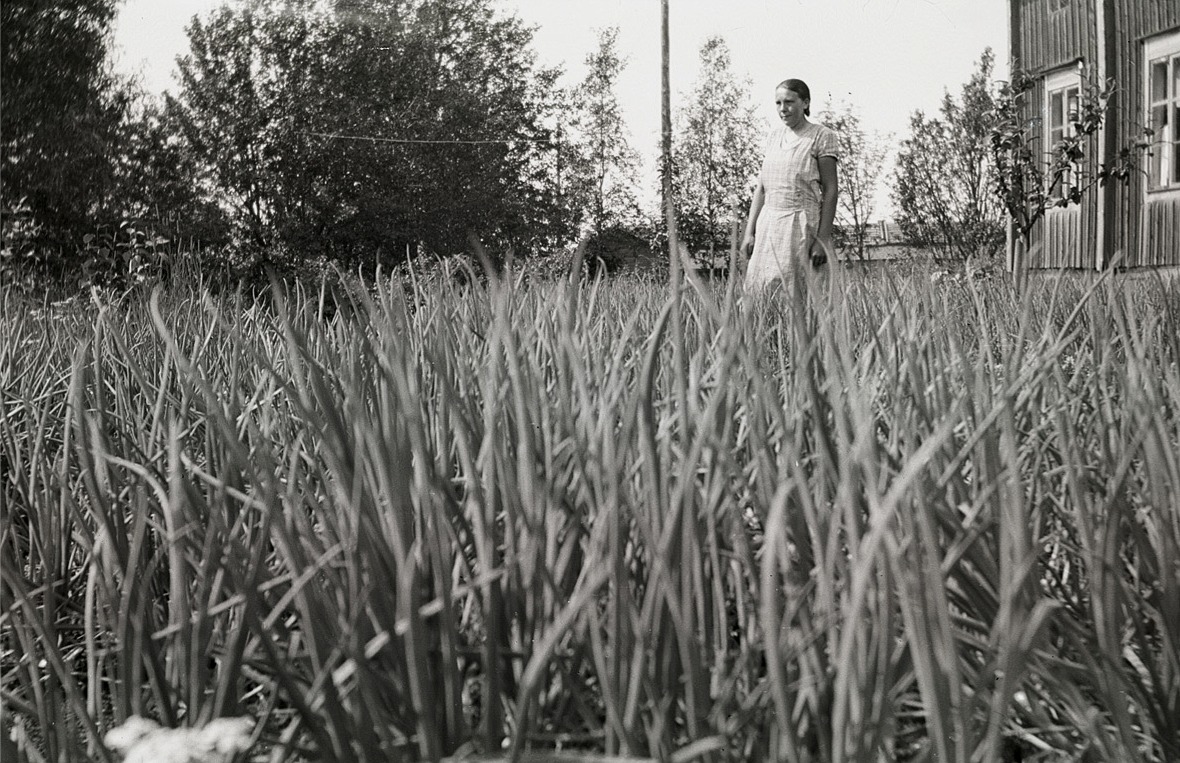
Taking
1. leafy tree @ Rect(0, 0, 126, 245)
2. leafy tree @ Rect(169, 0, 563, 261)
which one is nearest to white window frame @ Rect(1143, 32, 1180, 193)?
leafy tree @ Rect(0, 0, 126, 245)

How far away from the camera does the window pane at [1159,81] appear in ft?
31.3

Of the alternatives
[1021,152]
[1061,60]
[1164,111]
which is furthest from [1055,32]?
→ [1021,152]

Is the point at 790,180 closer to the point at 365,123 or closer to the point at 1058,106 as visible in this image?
the point at 1058,106

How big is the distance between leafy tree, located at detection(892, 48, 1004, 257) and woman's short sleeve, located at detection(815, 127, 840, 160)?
41.6 feet

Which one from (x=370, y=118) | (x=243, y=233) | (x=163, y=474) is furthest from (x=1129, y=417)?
(x=370, y=118)

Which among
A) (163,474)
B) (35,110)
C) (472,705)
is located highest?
(35,110)

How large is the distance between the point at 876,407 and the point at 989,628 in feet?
1.50

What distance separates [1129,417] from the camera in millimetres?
979

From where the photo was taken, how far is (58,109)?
1241cm

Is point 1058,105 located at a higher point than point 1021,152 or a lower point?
higher

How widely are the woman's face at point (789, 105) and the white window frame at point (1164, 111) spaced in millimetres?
5982

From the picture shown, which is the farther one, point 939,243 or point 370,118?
point 370,118

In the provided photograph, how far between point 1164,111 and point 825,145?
20.8 ft

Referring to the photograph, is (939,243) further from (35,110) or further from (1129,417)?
(1129,417)
